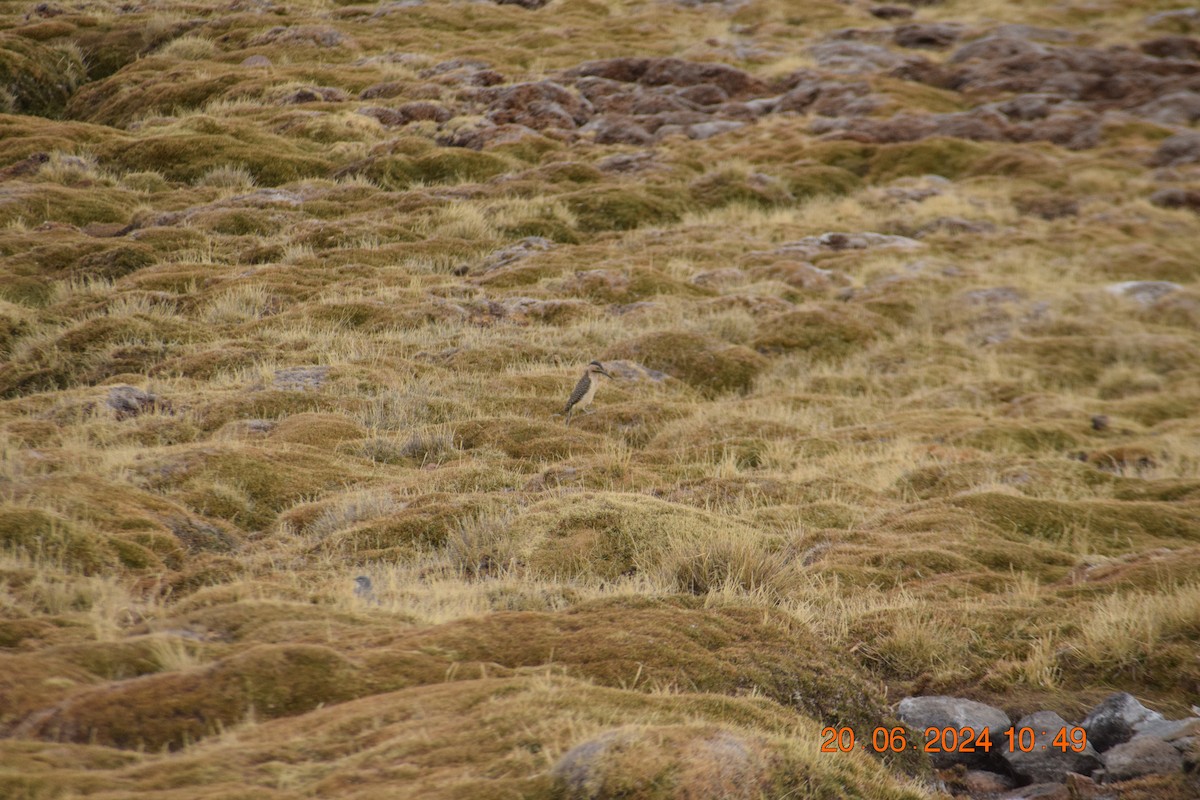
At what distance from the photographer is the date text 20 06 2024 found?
296 inches

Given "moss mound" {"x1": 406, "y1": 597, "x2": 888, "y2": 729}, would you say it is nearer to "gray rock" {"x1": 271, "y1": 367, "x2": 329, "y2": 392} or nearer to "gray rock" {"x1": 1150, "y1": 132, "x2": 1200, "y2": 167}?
"gray rock" {"x1": 271, "y1": 367, "x2": 329, "y2": 392}

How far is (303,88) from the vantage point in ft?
133

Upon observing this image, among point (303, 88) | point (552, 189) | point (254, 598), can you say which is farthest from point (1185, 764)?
point (303, 88)

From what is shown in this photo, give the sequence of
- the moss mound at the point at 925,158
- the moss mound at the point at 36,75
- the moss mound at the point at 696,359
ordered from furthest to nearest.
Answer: the moss mound at the point at 925,158 → the moss mound at the point at 36,75 → the moss mound at the point at 696,359

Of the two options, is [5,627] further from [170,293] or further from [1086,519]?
[170,293]

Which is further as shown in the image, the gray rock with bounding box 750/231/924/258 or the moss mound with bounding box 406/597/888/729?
the gray rock with bounding box 750/231/924/258

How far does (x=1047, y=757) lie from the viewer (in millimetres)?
7723

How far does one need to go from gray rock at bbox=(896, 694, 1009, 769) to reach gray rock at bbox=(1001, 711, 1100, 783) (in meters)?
0.16

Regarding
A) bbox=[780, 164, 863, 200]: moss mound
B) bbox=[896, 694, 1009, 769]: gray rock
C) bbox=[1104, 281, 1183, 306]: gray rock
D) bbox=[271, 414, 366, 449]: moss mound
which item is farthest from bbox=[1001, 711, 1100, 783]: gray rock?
bbox=[780, 164, 863, 200]: moss mound

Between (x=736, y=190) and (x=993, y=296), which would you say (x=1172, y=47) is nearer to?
(x=736, y=190)

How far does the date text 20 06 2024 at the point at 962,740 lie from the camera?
7.52m

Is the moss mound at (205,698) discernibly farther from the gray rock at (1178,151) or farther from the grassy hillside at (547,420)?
the gray rock at (1178,151)

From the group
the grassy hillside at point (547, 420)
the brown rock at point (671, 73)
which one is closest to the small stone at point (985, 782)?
the grassy hillside at point (547, 420)

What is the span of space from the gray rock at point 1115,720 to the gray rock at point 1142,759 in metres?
0.40
